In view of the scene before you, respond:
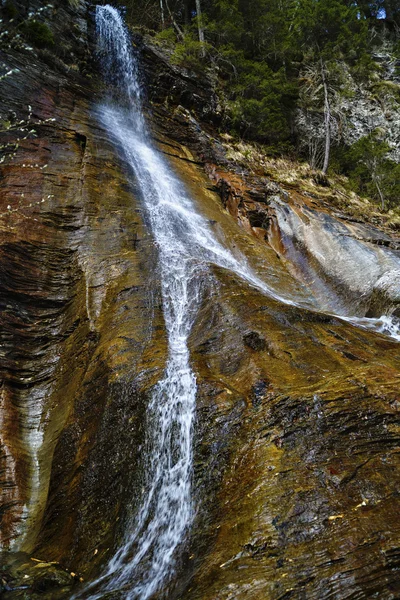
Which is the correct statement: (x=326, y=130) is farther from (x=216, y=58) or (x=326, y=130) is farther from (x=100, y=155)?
(x=100, y=155)

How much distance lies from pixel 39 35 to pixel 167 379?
58.3 ft

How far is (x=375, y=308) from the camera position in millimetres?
11023

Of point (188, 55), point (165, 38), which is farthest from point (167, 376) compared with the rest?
point (165, 38)

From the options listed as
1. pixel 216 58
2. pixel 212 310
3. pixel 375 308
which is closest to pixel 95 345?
pixel 212 310

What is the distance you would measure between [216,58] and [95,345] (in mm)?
24270

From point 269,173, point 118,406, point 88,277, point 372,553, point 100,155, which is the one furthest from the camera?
point 269,173

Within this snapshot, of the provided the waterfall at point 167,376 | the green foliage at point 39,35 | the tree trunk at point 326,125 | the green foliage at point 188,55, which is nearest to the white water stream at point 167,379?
the waterfall at point 167,376

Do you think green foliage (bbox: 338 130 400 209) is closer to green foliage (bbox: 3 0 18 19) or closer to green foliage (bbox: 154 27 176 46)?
green foliage (bbox: 154 27 176 46)

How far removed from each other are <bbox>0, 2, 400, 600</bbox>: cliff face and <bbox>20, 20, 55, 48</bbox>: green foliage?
389 cm

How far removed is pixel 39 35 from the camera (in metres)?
17.6

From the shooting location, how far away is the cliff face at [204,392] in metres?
4.02

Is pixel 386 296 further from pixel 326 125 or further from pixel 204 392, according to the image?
pixel 326 125

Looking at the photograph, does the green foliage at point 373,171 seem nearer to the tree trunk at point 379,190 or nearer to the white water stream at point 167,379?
the tree trunk at point 379,190

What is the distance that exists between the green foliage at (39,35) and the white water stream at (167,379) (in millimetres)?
3377
